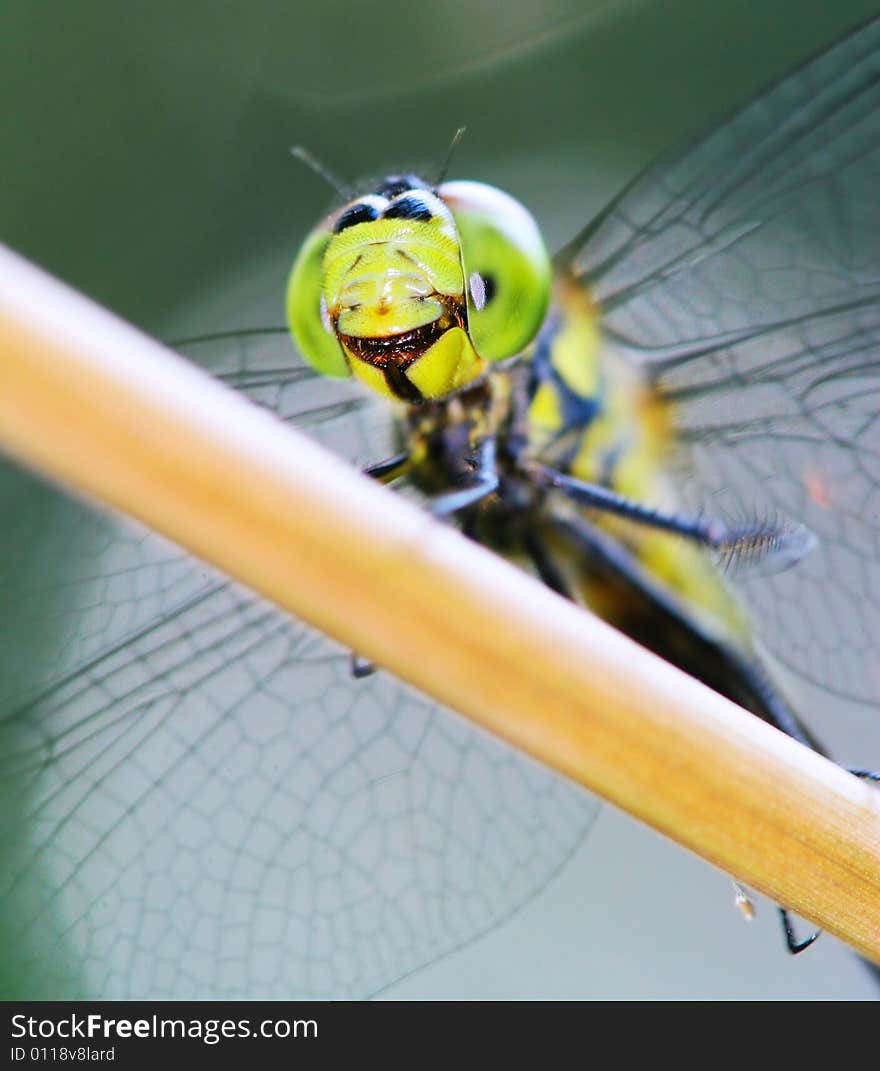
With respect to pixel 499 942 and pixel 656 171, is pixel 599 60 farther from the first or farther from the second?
pixel 499 942

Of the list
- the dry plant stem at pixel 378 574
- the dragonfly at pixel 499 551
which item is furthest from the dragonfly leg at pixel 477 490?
the dry plant stem at pixel 378 574

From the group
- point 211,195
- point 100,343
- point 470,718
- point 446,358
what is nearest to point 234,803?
point 446,358

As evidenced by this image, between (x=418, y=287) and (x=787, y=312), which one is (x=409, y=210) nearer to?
(x=418, y=287)

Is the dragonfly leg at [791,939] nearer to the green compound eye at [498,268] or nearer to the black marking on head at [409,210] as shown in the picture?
the green compound eye at [498,268]

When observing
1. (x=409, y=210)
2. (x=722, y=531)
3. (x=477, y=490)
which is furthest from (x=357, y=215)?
(x=722, y=531)

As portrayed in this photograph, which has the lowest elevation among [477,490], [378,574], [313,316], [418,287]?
[378,574]

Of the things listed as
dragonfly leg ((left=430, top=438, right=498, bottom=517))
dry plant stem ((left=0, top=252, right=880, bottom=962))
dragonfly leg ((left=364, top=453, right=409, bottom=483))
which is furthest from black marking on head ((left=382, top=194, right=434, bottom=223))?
dry plant stem ((left=0, top=252, right=880, bottom=962))
